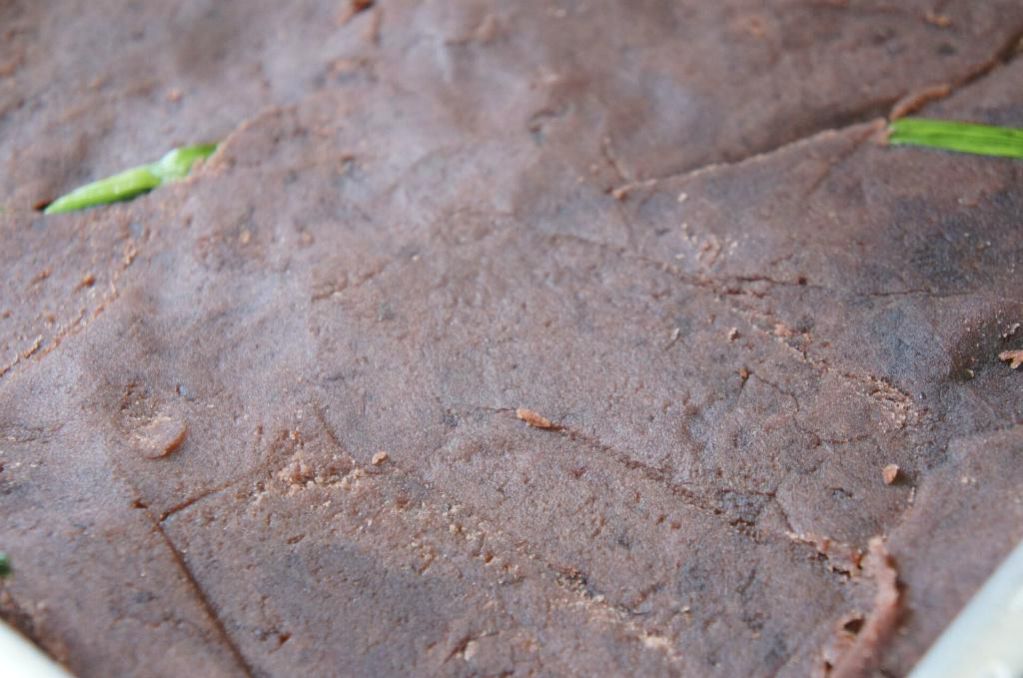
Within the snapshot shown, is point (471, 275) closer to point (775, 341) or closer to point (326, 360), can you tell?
point (326, 360)

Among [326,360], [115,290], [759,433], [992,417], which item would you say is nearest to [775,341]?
[759,433]

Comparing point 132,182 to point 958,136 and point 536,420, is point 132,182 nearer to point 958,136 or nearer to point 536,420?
point 536,420

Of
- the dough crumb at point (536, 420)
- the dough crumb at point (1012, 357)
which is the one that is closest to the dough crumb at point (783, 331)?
the dough crumb at point (1012, 357)

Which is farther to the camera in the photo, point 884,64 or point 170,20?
point 170,20

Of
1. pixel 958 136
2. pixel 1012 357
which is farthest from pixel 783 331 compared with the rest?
pixel 958 136

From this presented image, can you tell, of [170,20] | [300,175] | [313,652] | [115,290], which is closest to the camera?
[313,652]

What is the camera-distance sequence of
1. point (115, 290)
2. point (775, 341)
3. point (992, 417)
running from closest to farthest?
1. point (992, 417)
2. point (775, 341)
3. point (115, 290)
